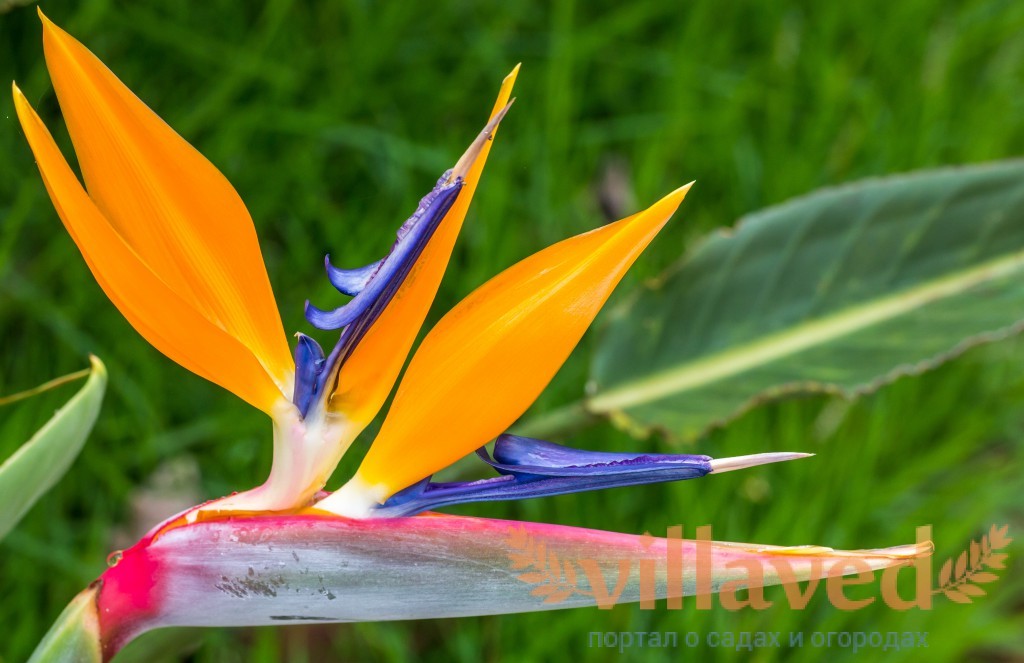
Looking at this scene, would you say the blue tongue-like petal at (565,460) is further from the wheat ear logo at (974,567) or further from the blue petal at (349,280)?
the wheat ear logo at (974,567)

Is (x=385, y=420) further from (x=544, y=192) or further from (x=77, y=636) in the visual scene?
(x=544, y=192)

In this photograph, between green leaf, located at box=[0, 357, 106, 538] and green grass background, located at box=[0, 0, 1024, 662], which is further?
green grass background, located at box=[0, 0, 1024, 662]

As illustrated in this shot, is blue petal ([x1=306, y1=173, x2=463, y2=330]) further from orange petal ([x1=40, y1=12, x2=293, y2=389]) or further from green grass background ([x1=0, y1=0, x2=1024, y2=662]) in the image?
green grass background ([x1=0, y1=0, x2=1024, y2=662])

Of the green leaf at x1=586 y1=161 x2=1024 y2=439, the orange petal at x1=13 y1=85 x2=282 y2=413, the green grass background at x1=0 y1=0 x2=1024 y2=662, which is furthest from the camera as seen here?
the green grass background at x1=0 y1=0 x2=1024 y2=662

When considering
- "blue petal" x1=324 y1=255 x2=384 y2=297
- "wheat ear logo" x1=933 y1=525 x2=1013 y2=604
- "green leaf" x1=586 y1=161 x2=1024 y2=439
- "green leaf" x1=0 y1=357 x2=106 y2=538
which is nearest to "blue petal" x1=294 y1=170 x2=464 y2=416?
"blue petal" x1=324 y1=255 x2=384 y2=297

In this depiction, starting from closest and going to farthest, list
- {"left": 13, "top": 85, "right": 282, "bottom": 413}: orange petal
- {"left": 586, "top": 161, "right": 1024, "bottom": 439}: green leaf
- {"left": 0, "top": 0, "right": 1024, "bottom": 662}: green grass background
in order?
{"left": 13, "top": 85, "right": 282, "bottom": 413}: orange petal → {"left": 586, "top": 161, "right": 1024, "bottom": 439}: green leaf → {"left": 0, "top": 0, "right": 1024, "bottom": 662}: green grass background

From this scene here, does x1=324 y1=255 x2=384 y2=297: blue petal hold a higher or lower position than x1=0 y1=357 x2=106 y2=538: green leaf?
higher

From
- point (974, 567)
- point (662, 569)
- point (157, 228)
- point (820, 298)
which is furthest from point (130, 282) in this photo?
point (974, 567)

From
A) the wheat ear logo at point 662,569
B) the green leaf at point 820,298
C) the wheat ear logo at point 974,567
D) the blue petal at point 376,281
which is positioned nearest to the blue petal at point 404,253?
the blue petal at point 376,281
